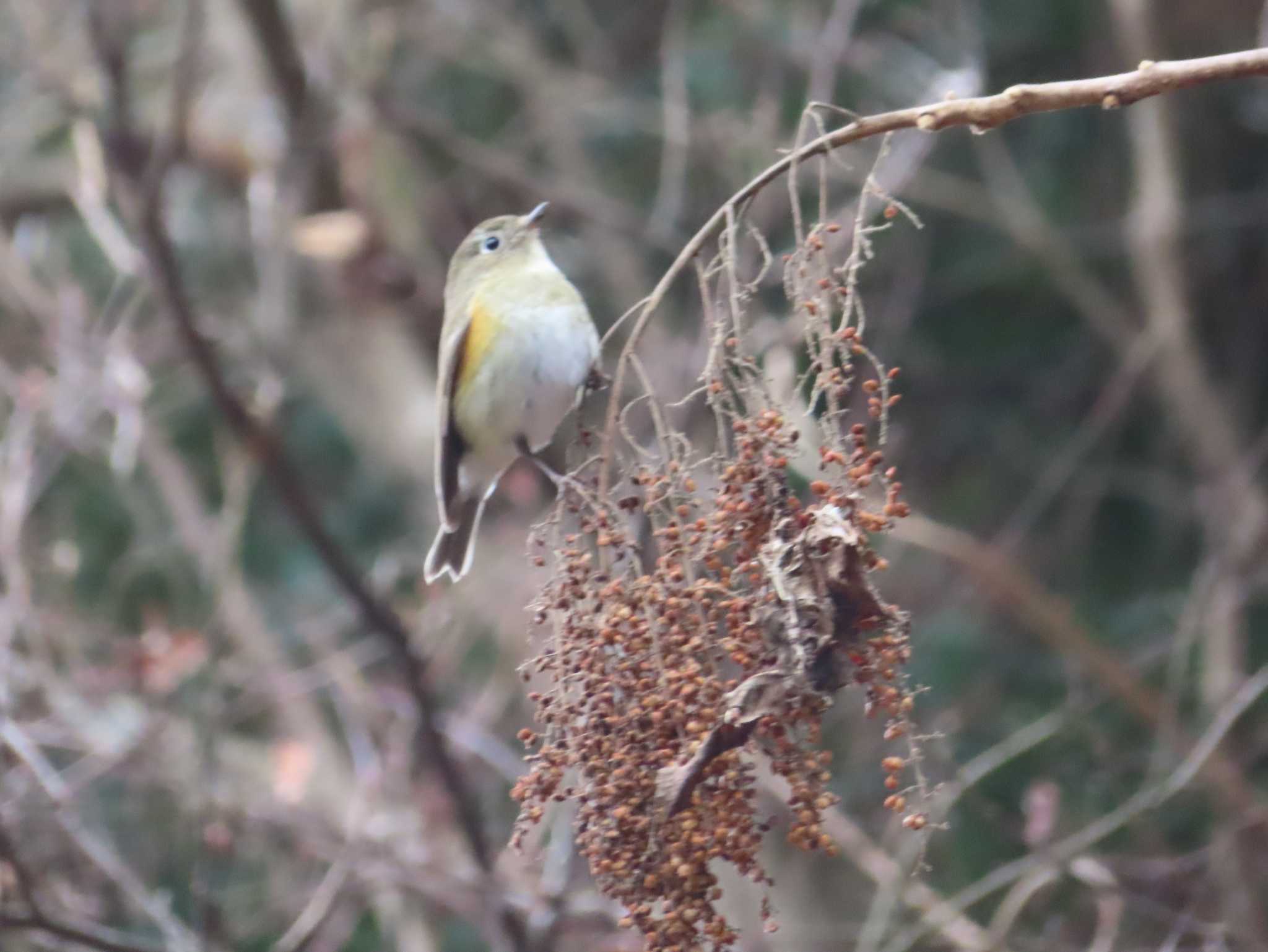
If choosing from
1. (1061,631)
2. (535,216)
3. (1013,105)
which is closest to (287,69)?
(535,216)

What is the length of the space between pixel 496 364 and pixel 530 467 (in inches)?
106

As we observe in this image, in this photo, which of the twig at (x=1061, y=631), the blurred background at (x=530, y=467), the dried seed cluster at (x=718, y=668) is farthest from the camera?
the blurred background at (x=530, y=467)

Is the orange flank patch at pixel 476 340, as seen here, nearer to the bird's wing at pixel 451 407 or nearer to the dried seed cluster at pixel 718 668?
the bird's wing at pixel 451 407

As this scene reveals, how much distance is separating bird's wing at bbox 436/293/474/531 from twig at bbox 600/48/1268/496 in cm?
195

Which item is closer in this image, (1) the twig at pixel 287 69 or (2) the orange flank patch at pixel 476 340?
(2) the orange flank patch at pixel 476 340

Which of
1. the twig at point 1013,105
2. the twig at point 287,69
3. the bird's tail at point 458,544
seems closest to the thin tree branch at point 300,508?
the bird's tail at point 458,544

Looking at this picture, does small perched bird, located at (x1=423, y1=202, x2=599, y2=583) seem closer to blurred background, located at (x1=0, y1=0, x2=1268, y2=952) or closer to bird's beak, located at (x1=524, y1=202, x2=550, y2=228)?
bird's beak, located at (x1=524, y1=202, x2=550, y2=228)

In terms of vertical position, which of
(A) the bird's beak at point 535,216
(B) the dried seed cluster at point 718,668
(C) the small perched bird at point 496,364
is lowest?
(B) the dried seed cluster at point 718,668

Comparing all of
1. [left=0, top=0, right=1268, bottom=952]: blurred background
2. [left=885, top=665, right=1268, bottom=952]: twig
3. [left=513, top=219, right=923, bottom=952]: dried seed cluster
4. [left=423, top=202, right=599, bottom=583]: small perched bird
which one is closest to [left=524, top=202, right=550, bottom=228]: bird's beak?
[left=423, top=202, right=599, bottom=583]: small perched bird

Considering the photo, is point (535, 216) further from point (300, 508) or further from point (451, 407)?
point (300, 508)

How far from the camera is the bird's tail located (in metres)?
3.77

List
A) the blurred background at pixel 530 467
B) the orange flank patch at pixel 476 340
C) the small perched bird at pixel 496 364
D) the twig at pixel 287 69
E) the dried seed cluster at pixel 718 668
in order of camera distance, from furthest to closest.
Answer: the twig at pixel 287 69, the blurred background at pixel 530 467, the orange flank patch at pixel 476 340, the small perched bird at pixel 496 364, the dried seed cluster at pixel 718 668

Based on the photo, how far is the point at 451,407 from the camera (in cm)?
412

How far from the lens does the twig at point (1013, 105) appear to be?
199 cm
